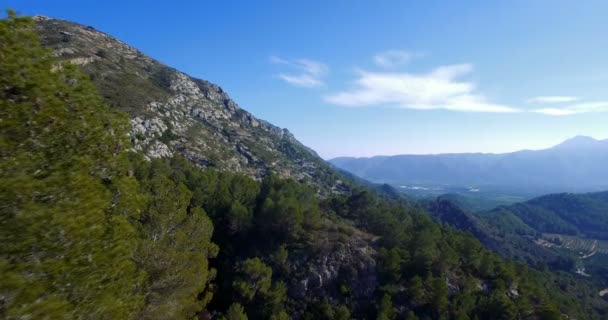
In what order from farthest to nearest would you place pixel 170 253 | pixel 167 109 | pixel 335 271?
pixel 167 109
pixel 335 271
pixel 170 253

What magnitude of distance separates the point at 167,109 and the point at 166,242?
101466 millimetres

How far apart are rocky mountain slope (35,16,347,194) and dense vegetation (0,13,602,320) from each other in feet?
137

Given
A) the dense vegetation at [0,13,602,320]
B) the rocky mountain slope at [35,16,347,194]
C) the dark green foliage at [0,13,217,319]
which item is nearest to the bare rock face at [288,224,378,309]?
the dense vegetation at [0,13,602,320]

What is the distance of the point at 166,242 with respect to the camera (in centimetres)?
2183

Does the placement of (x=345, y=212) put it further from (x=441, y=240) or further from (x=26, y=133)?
(x=26, y=133)

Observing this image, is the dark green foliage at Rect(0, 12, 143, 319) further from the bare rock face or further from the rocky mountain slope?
the rocky mountain slope

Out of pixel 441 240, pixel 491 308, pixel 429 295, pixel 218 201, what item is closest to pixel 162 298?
pixel 218 201

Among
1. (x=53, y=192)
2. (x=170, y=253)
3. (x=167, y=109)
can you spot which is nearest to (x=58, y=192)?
(x=53, y=192)

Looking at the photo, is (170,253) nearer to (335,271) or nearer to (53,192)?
(53,192)

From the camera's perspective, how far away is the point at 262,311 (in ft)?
113

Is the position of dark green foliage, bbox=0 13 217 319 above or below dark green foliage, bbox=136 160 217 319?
above

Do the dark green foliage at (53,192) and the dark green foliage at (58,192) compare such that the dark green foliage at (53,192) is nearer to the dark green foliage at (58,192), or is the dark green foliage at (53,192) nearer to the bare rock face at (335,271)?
the dark green foliage at (58,192)

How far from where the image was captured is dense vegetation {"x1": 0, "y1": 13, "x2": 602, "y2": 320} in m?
8.43

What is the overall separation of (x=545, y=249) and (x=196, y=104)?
171321mm
